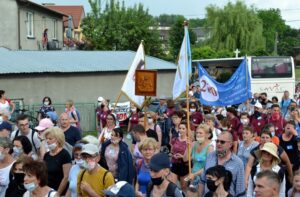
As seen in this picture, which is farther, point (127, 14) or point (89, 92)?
point (127, 14)

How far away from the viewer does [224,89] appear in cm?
1390

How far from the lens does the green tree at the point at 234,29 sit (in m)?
66.0

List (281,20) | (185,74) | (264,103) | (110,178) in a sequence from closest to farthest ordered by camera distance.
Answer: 1. (110,178)
2. (185,74)
3. (264,103)
4. (281,20)

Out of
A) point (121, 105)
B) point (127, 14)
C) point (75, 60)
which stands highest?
point (127, 14)

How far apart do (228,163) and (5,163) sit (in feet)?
8.68

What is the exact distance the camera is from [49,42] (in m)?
36.7

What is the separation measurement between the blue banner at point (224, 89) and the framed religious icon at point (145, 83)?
2.25m

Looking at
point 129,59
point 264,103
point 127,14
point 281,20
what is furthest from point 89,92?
point 281,20

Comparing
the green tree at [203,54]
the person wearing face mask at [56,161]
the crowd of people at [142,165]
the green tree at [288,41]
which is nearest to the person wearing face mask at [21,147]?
the crowd of people at [142,165]

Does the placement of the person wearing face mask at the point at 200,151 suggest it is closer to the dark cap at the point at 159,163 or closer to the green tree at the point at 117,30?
the dark cap at the point at 159,163

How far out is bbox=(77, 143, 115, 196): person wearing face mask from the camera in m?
6.15

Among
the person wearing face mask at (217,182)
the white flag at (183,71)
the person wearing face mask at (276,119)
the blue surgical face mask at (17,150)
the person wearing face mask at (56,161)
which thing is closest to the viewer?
the person wearing face mask at (217,182)

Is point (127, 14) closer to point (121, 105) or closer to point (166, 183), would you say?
point (121, 105)

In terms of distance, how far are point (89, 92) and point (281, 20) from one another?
97317 millimetres
